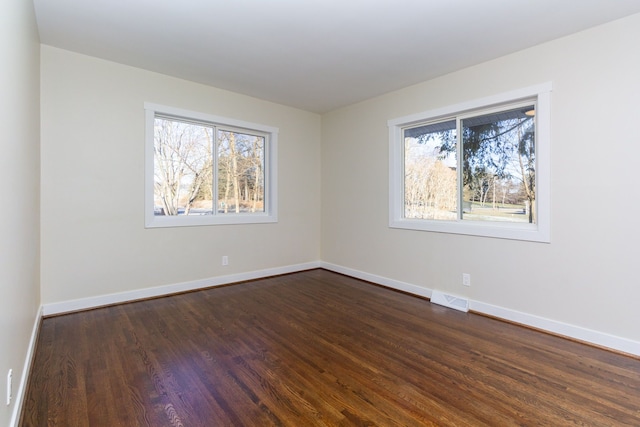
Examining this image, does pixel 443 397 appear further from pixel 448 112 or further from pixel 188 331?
pixel 448 112

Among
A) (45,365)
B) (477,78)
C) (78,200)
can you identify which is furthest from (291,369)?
(477,78)

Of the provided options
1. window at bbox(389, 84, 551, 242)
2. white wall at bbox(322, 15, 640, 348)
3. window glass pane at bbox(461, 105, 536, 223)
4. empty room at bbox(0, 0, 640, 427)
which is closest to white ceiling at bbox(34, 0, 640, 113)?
empty room at bbox(0, 0, 640, 427)

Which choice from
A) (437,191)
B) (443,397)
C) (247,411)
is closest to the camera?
(247,411)

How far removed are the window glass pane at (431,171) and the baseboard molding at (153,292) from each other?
2216 mm

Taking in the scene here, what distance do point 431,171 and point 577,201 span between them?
61.7 inches

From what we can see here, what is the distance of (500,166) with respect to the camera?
3281 millimetres

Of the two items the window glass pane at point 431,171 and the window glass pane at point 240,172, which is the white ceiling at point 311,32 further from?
the window glass pane at point 240,172

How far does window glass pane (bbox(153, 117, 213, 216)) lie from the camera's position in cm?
379

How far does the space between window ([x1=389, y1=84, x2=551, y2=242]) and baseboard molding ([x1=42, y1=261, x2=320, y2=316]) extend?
2022mm

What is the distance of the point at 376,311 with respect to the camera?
131 inches

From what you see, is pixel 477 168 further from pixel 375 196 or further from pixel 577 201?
pixel 375 196

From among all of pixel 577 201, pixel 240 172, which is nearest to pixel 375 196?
pixel 240 172

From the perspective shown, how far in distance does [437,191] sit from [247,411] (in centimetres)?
317

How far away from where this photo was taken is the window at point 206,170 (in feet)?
12.3
